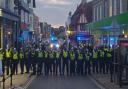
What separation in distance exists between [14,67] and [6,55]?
1.22 m

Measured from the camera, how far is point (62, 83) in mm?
29016

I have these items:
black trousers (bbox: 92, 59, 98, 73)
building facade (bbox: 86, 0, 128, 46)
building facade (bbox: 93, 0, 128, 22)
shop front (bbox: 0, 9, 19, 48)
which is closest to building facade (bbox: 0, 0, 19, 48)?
shop front (bbox: 0, 9, 19, 48)

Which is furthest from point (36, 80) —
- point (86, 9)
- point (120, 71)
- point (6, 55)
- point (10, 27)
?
point (86, 9)

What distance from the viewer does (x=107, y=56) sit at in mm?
35000

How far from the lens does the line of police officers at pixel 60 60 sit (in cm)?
3493

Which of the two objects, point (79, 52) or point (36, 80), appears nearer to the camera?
point (36, 80)

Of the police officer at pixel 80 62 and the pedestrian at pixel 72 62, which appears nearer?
the pedestrian at pixel 72 62

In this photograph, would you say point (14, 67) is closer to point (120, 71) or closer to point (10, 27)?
point (120, 71)

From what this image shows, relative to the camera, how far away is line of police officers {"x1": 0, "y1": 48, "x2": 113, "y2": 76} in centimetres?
3493

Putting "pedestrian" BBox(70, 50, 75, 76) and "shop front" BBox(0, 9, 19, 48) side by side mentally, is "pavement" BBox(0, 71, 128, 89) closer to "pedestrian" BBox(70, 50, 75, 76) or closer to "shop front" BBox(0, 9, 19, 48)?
"pedestrian" BBox(70, 50, 75, 76)

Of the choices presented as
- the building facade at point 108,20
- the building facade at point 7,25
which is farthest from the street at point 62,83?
the building facade at point 7,25

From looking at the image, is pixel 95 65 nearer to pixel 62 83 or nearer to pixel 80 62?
pixel 80 62

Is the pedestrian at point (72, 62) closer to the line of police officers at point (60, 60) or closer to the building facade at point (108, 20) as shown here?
the line of police officers at point (60, 60)

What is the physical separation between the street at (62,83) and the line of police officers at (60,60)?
2571mm
